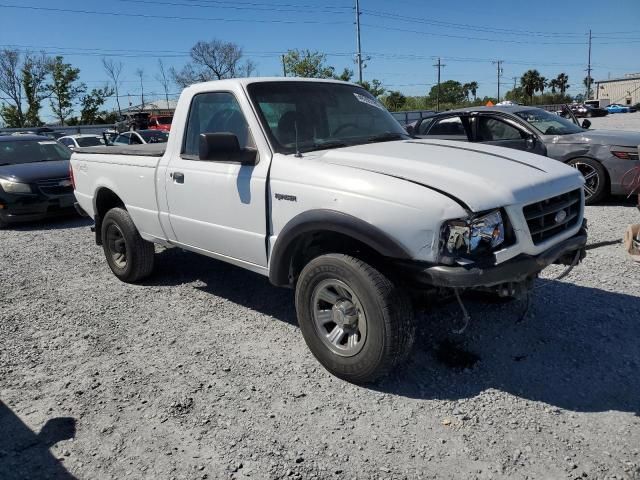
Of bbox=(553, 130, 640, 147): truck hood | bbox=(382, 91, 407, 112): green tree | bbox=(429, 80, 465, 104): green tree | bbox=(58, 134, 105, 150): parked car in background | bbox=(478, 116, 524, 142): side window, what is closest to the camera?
bbox=(553, 130, 640, 147): truck hood

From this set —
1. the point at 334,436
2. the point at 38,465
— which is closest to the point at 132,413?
the point at 38,465

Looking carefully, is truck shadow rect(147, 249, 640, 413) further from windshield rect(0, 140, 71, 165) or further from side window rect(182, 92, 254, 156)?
windshield rect(0, 140, 71, 165)

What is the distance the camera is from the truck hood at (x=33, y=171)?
9219 mm

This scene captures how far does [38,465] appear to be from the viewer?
2.79 metres

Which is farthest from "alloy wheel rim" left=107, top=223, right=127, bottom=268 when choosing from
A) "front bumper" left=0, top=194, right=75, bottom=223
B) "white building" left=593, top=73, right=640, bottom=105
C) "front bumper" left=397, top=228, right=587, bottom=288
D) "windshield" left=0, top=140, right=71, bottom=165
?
"white building" left=593, top=73, right=640, bottom=105

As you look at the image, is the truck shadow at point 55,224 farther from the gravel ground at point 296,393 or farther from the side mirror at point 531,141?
the side mirror at point 531,141

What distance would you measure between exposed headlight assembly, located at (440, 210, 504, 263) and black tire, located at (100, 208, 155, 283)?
354cm

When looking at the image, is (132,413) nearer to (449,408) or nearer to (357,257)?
(357,257)

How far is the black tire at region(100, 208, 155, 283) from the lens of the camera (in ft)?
17.7

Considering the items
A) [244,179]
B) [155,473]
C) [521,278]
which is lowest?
[155,473]

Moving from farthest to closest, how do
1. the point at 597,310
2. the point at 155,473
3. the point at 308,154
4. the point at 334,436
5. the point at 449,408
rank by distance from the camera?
1. the point at 597,310
2. the point at 308,154
3. the point at 449,408
4. the point at 334,436
5. the point at 155,473

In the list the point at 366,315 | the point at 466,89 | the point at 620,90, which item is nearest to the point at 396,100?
the point at 466,89

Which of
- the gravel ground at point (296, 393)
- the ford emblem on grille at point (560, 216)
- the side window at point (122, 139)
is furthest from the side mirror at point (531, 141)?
the side window at point (122, 139)

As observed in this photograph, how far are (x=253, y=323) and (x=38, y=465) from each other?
2.03m
